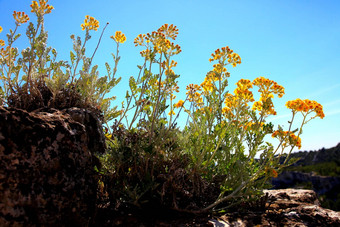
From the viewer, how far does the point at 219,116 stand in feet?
10.00

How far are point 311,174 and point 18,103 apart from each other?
145ft

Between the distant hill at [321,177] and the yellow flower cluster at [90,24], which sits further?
the distant hill at [321,177]

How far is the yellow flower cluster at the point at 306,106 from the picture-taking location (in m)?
2.96

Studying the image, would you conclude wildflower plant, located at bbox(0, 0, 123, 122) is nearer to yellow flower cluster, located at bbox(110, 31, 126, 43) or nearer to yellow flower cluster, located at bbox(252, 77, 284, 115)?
yellow flower cluster, located at bbox(110, 31, 126, 43)

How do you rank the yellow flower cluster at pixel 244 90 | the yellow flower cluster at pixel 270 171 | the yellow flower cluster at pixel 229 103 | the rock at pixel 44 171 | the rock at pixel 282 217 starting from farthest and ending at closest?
the yellow flower cluster at pixel 229 103 → the yellow flower cluster at pixel 244 90 → the yellow flower cluster at pixel 270 171 → the rock at pixel 282 217 → the rock at pixel 44 171

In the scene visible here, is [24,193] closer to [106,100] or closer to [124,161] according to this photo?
[124,161]

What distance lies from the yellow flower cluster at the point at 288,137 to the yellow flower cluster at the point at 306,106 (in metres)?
0.31

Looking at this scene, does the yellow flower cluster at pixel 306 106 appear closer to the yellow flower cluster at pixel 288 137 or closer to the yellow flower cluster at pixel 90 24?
the yellow flower cluster at pixel 288 137

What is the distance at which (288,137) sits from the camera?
115 inches

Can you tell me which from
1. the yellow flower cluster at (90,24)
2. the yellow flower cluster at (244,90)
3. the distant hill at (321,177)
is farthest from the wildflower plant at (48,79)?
the distant hill at (321,177)

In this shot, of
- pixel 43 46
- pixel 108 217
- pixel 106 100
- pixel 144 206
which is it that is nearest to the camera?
pixel 108 217

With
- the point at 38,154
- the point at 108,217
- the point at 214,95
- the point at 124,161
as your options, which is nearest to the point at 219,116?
the point at 214,95

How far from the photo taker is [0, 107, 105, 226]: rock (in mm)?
1785

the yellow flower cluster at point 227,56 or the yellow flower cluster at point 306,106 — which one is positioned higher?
the yellow flower cluster at point 227,56
